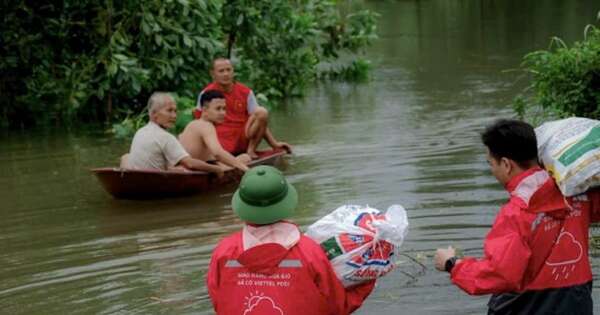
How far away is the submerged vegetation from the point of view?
15094 millimetres

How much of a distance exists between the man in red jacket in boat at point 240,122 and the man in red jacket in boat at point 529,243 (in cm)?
772

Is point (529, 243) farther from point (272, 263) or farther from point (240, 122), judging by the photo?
point (240, 122)

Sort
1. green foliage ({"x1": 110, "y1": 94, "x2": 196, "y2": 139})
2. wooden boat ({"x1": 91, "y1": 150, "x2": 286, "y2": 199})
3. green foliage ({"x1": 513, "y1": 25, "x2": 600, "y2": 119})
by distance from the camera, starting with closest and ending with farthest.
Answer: green foliage ({"x1": 513, "y1": 25, "x2": 600, "y2": 119})
wooden boat ({"x1": 91, "y1": 150, "x2": 286, "y2": 199})
green foliage ({"x1": 110, "y1": 94, "x2": 196, "y2": 139})

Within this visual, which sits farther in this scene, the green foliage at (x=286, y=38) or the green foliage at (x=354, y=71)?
the green foliage at (x=354, y=71)

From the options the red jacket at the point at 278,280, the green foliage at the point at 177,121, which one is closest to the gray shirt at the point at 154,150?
the green foliage at the point at 177,121

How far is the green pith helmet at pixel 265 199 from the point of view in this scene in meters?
4.29

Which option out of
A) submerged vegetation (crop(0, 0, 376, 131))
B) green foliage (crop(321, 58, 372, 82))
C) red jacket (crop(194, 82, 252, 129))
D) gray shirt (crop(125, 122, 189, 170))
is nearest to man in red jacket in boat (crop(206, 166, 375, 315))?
gray shirt (crop(125, 122, 189, 170))

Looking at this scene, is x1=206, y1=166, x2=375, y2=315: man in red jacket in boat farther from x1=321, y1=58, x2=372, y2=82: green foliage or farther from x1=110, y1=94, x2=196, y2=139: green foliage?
x1=321, y1=58, x2=372, y2=82: green foliage

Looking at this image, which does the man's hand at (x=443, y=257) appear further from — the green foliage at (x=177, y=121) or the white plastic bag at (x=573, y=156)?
the green foliage at (x=177, y=121)

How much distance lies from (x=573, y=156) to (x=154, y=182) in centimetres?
649

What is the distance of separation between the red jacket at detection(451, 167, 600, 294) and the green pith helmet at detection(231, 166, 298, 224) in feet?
2.32

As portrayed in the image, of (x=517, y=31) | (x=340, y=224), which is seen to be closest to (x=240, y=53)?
(x=517, y=31)

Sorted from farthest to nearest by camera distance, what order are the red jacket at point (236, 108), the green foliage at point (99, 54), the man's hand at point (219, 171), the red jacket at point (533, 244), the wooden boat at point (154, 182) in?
the green foliage at point (99, 54)
the red jacket at point (236, 108)
the man's hand at point (219, 171)
the wooden boat at point (154, 182)
the red jacket at point (533, 244)

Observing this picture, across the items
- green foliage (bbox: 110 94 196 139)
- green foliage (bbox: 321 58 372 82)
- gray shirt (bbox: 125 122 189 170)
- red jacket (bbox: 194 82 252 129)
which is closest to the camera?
Answer: gray shirt (bbox: 125 122 189 170)
